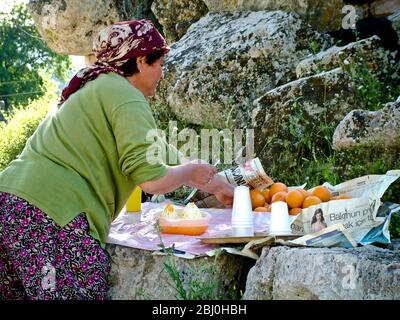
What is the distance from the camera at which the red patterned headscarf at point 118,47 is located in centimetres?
397

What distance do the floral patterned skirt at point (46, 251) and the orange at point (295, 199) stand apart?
1258mm

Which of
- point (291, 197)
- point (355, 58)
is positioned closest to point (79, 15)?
point (355, 58)

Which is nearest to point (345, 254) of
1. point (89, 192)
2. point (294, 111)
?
point (89, 192)

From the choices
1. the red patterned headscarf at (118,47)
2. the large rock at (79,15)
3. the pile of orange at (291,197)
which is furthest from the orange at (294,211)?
the large rock at (79,15)

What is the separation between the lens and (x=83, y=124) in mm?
3871

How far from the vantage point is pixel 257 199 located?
16.0 feet

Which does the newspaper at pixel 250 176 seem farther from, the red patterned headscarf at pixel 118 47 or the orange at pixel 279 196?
the red patterned headscarf at pixel 118 47

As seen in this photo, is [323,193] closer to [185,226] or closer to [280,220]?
[280,220]

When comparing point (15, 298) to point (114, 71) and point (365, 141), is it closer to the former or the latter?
point (114, 71)

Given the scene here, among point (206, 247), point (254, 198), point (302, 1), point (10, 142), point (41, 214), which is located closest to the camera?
point (41, 214)

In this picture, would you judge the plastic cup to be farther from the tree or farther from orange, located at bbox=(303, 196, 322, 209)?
the tree

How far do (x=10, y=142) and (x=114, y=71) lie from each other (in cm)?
728

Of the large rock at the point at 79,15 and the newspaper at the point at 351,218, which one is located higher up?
the large rock at the point at 79,15

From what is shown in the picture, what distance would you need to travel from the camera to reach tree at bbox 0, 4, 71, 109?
33.7 meters
